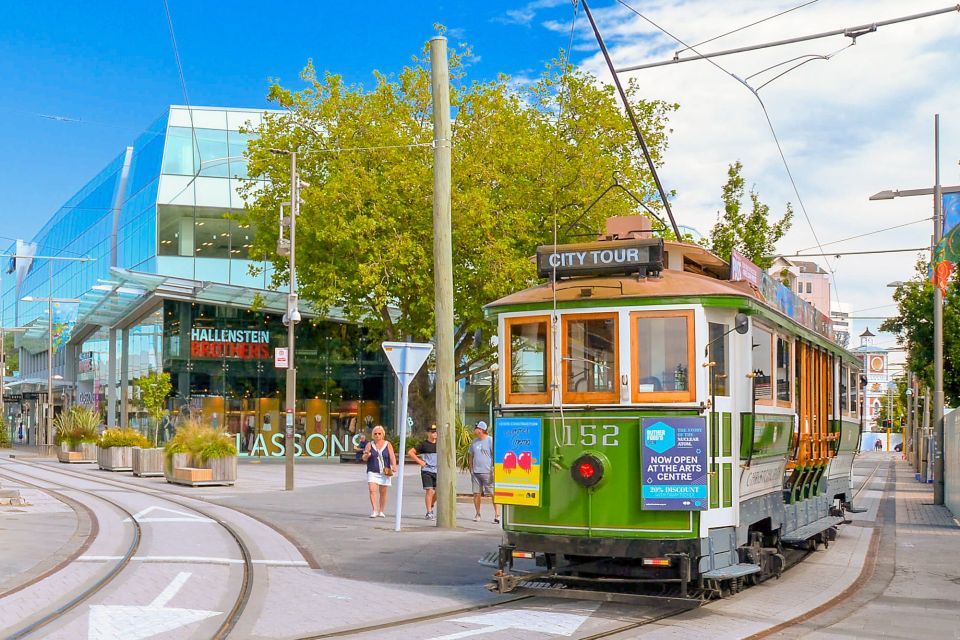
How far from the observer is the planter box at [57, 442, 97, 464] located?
39.3 meters

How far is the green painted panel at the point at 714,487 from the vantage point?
9516 mm

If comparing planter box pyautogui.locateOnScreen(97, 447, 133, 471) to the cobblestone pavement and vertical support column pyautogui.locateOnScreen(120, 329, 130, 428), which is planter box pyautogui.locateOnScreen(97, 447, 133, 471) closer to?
the cobblestone pavement

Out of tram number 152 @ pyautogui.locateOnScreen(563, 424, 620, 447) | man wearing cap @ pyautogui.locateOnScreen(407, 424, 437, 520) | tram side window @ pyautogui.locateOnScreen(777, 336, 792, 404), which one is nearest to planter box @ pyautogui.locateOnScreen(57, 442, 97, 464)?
man wearing cap @ pyautogui.locateOnScreen(407, 424, 437, 520)

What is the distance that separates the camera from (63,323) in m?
66.4

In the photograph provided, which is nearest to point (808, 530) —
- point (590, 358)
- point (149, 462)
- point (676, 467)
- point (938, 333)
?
point (676, 467)

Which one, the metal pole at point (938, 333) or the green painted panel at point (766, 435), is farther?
the metal pole at point (938, 333)

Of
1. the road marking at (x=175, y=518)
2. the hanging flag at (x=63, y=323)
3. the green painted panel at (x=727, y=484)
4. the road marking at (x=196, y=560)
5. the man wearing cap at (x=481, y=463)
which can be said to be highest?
the hanging flag at (x=63, y=323)

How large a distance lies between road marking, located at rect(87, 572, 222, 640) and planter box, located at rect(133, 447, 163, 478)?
2157cm

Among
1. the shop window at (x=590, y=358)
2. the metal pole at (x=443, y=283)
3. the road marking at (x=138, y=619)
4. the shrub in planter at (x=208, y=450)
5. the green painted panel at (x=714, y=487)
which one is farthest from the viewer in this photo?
the shrub in planter at (x=208, y=450)

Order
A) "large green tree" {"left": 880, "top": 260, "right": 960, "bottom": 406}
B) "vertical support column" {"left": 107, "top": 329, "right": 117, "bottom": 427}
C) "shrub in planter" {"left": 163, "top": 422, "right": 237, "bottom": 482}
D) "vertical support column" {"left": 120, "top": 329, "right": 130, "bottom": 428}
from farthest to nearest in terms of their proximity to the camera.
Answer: "vertical support column" {"left": 107, "top": 329, "right": 117, "bottom": 427} → "vertical support column" {"left": 120, "top": 329, "right": 130, "bottom": 428} → "large green tree" {"left": 880, "top": 260, "right": 960, "bottom": 406} → "shrub in planter" {"left": 163, "top": 422, "right": 237, "bottom": 482}

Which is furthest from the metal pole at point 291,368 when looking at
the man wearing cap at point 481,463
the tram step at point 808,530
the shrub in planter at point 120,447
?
the tram step at point 808,530

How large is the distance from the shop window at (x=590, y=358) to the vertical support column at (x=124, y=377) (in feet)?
143

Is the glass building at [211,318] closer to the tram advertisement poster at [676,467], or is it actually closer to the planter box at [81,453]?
the planter box at [81,453]

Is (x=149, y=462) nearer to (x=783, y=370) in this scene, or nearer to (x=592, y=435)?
(x=783, y=370)
